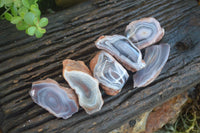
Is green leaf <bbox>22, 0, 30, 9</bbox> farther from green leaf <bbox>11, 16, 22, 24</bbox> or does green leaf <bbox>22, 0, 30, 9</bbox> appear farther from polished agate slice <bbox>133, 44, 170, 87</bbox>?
polished agate slice <bbox>133, 44, 170, 87</bbox>

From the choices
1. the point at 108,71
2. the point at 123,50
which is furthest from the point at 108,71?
the point at 123,50

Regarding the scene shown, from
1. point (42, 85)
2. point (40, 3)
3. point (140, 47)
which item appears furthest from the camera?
point (40, 3)

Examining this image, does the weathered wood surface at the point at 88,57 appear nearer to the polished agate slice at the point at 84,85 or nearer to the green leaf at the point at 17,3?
the polished agate slice at the point at 84,85

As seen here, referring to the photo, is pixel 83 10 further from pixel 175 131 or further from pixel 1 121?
pixel 175 131

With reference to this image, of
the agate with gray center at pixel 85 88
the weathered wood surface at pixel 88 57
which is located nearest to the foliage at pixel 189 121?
the weathered wood surface at pixel 88 57

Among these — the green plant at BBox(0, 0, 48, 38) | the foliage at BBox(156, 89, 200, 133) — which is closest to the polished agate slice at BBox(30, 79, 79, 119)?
the green plant at BBox(0, 0, 48, 38)

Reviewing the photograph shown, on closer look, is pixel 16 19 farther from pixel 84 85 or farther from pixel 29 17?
pixel 84 85

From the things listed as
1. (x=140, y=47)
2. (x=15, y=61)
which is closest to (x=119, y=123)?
(x=140, y=47)
